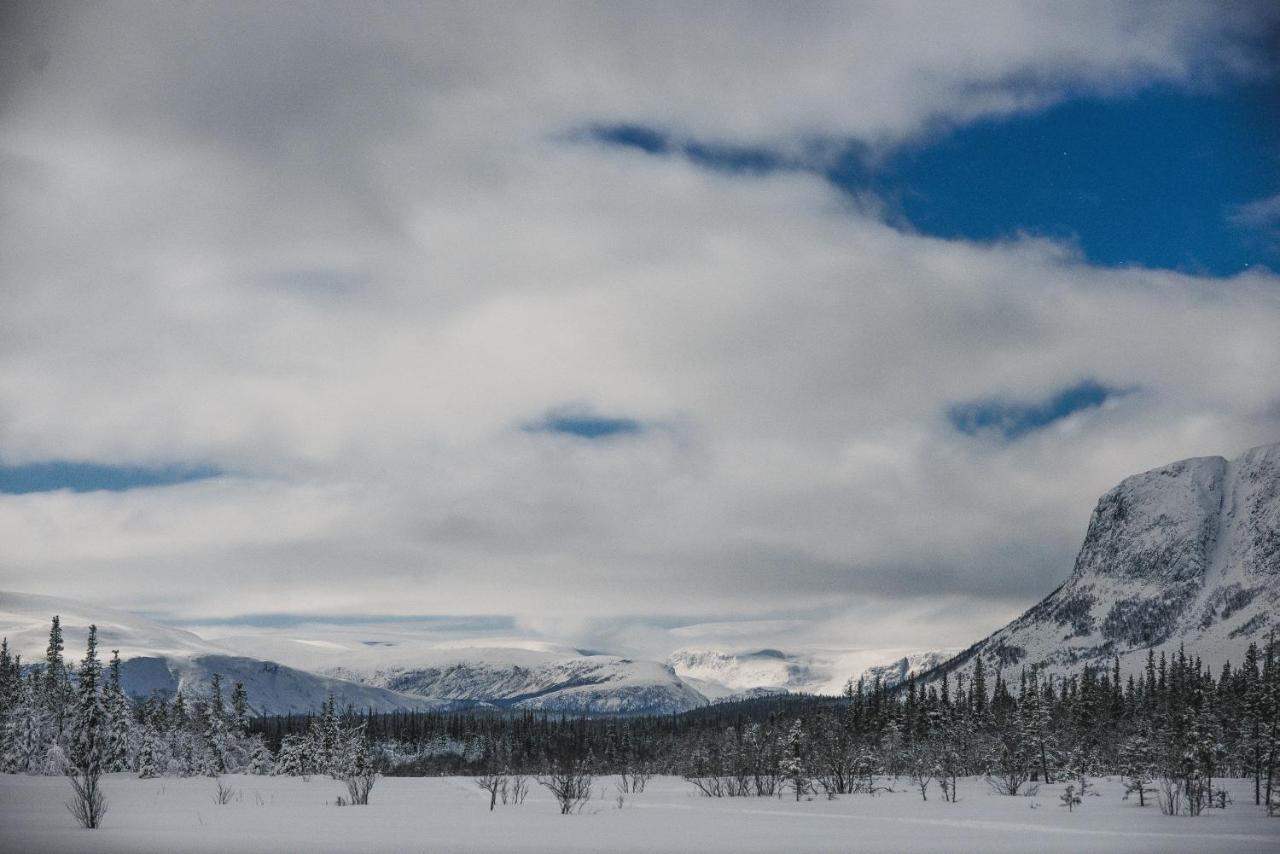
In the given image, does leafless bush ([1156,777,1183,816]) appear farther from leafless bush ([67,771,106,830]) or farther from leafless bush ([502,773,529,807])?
leafless bush ([67,771,106,830])

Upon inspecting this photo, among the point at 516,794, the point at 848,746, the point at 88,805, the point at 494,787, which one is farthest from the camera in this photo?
the point at 848,746

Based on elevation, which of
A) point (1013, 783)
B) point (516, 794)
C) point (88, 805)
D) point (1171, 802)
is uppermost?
point (88, 805)

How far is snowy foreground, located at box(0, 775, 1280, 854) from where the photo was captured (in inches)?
1129

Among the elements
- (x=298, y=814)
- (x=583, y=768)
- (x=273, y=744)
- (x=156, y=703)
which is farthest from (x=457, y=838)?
(x=273, y=744)

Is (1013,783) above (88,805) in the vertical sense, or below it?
below

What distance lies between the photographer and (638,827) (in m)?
36.2

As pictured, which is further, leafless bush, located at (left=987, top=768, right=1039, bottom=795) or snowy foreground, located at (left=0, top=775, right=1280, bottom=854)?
leafless bush, located at (left=987, top=768, right=1039, bottom=795)

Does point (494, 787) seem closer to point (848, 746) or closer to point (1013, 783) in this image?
point (1013, 783)

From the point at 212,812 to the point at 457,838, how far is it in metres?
17.1

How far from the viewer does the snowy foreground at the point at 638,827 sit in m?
28.7

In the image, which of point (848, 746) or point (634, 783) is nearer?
point (634, 783)

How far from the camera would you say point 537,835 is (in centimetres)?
3212

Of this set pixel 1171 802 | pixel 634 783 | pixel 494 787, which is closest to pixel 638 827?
pixel 494 787

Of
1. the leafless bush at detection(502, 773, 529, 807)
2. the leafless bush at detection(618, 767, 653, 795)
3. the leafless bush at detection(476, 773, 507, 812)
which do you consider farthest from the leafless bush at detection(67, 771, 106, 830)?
the leafless bush at detection(618, 767, 653, 795)
